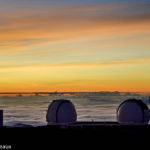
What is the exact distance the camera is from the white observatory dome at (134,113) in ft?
123

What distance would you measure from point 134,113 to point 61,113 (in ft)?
27.3

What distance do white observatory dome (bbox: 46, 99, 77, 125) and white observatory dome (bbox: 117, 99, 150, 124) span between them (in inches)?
237

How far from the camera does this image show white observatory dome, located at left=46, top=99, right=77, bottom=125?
129 ft

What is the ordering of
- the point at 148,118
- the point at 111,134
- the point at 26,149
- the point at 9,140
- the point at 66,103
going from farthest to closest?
the point at 66,103, the point at 148,118, the point at 111,134, the point at 9,140, the point at 26,149

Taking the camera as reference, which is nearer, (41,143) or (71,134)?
(41,143)

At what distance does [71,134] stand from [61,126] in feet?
17.9

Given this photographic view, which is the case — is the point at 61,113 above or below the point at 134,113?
above

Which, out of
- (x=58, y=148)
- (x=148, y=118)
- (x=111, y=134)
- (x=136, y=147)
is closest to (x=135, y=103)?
(x=148, y=118)

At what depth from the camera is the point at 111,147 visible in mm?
27859

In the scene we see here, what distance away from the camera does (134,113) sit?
3759 centimetres

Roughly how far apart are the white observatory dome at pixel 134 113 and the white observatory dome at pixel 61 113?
6009 millimetres

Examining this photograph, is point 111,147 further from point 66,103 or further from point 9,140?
point 66,103

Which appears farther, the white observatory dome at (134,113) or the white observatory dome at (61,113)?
the white observatory dome at (61,113)

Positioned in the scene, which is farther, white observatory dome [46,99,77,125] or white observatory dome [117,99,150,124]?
white observatory dome [46,99,77,125]
